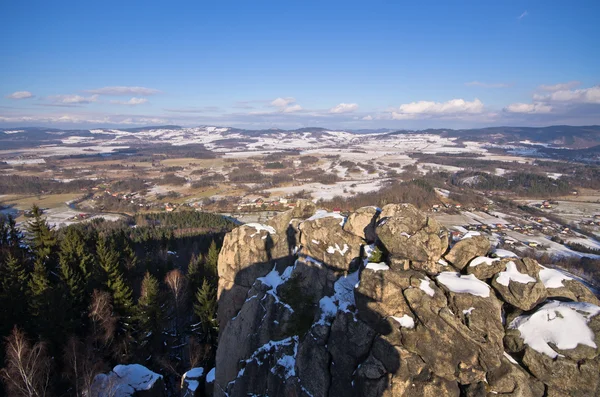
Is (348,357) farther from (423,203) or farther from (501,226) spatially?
(423,203)

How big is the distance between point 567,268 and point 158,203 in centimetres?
12703

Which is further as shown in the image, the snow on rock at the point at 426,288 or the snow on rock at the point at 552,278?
the snow on rock at the point at 552,278

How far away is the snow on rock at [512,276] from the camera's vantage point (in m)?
19.6

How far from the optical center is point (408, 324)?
18719mm

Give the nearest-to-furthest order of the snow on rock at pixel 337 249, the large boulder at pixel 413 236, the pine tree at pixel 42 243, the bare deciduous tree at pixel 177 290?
the large boulder at pixel 413 236, the snow on rock at pixel 337 249, the pine tree at pixel 42 243, the bare deciduous tree at pixel 177 290

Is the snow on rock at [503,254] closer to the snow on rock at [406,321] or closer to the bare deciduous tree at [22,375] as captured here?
the snow on rock at [406,321]

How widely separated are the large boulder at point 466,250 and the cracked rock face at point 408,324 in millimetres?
67

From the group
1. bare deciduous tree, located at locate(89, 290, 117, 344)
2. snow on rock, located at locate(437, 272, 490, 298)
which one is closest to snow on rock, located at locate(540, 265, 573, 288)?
snow on rock, located at locate(437, 272, 490, 298)

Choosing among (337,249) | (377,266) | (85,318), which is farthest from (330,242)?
(85,318)

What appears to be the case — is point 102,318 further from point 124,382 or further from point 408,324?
point 408,324

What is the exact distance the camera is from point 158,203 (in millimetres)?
128125

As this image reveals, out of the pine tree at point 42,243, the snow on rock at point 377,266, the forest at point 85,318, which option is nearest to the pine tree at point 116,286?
the forest at point 85,318

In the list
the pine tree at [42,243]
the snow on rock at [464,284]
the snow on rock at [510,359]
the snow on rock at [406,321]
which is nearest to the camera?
the snow on rock at [510,359]

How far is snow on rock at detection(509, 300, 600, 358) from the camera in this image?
17078mm
